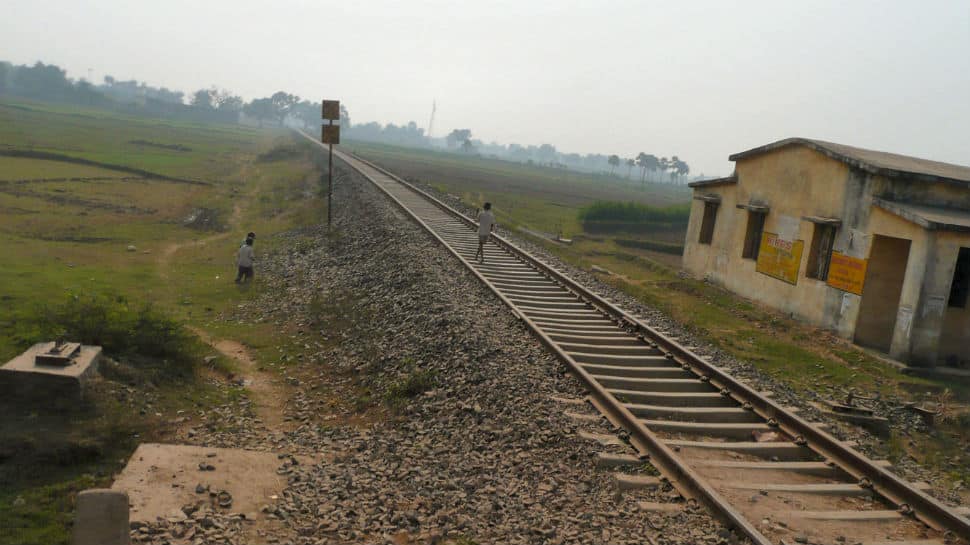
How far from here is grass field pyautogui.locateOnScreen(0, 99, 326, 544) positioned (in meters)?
6.84

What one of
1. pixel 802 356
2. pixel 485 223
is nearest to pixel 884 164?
pixel 802 356

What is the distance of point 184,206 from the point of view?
3200cm

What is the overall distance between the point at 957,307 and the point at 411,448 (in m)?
12.8

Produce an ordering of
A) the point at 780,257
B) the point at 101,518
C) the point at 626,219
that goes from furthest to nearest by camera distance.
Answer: the point at 626,219 < the point at 780,257 < the point at 101,518

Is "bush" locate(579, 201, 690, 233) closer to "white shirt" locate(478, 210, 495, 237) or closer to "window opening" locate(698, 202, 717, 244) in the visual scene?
"window opening" locate(698, 202, 717, 244)

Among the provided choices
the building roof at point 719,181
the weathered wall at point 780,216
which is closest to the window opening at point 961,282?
the weathered wall at point 780,216

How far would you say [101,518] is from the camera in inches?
183

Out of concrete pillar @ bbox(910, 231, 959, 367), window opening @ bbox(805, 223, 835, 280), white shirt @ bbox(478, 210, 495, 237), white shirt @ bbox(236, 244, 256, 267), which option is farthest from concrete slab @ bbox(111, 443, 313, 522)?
window opening @ bbox(805, 223, 835, 280)

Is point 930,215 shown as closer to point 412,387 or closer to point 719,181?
point 719,181

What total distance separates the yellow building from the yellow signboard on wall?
25 mm

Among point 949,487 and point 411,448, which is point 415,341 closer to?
point 411,448

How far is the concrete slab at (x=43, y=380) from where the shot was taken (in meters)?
7.39

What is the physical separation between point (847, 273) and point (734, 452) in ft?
32.2

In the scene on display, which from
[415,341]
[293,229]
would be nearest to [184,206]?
[293,229]
